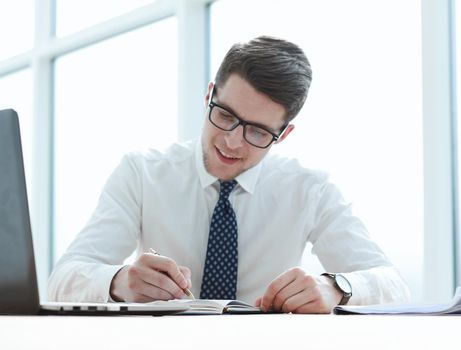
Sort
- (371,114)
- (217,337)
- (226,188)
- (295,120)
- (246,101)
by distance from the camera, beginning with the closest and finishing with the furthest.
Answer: (217,337)
(246,101)
(226,188)
(371,114)
(295,120)

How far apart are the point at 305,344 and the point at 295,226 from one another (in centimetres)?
161

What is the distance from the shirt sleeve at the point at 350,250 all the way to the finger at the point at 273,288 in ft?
1.15

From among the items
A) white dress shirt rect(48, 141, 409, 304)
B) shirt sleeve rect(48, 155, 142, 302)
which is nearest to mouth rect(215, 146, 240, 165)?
white dress shirt rect(48, 141, 409, 304)

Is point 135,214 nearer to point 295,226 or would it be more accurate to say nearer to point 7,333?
A: point 295,226

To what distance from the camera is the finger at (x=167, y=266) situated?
1.50 metres

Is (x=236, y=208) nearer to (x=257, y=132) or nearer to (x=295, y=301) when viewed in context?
(x=257, y=132)

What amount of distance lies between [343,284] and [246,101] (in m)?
0.57

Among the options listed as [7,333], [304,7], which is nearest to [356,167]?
[304,7]

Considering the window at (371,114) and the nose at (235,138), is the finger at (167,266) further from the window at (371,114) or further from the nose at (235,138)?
the window at (371,114)

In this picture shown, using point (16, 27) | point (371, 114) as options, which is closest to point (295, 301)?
point (371, 114)

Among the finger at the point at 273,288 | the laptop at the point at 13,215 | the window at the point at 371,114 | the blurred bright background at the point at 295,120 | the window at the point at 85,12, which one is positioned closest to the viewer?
the laptop at the point at 13,215

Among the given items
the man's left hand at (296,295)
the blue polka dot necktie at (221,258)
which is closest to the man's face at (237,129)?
the blue polka dot necktie at (221,258)

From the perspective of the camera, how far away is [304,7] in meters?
3.27

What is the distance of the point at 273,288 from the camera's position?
1479mm
